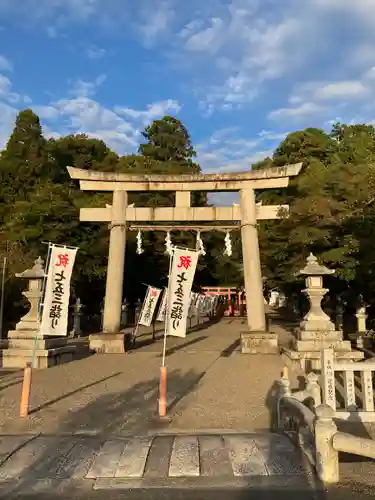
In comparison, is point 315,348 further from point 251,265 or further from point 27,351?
point 27,351

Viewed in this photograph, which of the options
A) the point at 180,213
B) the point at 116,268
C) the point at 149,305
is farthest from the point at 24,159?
the point at 180,213

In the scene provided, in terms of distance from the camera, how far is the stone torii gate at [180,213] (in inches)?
649

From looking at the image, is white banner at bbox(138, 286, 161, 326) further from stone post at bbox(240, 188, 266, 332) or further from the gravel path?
stone post at bbox(240, 188, 266, 332)

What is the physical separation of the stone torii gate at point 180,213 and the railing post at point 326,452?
1176 cm

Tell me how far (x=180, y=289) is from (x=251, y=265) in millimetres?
6391

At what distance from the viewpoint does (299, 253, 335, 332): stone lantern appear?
42.4 ft

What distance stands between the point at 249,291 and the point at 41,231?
1424 cm

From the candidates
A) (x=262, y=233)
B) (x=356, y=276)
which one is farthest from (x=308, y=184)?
(x=262, y=233)

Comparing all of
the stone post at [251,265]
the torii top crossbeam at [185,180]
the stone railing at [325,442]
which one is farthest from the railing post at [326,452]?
the torii top crossbeam at [185,180]

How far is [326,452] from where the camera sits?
4.34 m

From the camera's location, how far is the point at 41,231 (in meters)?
25.1

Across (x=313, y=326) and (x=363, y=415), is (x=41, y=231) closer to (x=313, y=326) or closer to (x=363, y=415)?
(x=313, y=326)

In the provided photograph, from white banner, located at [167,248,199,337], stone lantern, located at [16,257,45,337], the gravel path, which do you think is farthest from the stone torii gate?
white banner, located at [167,248,199,337]

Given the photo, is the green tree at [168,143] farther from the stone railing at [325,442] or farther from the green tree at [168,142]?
the stone railing at [325,442]
